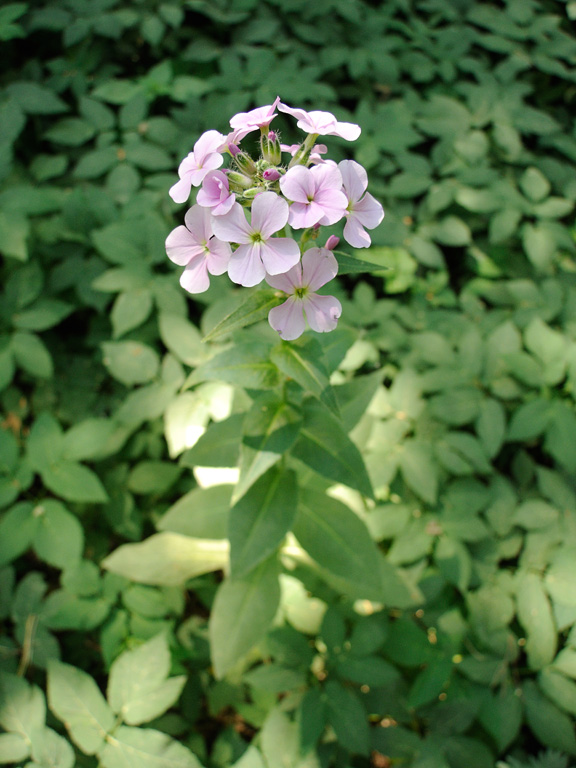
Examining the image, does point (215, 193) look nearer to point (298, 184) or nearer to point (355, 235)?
point (298, 184)

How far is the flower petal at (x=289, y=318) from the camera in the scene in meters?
1.16

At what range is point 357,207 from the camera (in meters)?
1.23

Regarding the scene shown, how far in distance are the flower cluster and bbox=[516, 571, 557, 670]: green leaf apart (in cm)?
128

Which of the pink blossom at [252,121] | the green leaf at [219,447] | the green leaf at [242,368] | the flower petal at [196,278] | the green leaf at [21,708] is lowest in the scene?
the green leaf at [21,708]

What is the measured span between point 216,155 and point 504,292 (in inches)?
77.8

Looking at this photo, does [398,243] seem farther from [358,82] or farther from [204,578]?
[204,578]

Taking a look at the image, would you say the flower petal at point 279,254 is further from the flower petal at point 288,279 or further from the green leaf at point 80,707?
the green leaf at point 80,707

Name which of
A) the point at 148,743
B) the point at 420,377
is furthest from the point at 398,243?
the point at 148,743

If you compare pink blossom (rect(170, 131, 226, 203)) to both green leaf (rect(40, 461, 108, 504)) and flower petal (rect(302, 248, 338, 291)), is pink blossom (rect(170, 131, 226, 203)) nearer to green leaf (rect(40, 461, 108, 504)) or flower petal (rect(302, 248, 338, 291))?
flower petal (rect(302, 248, 338, 291))

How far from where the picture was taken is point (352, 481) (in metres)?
1.48

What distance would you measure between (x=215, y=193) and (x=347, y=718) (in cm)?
159

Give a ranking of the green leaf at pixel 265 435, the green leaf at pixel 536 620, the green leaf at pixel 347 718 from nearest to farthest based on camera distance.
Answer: the green leaf at pixel 265 435, the green leaf at pixel 347 718, the green leaf at pixel 536 620

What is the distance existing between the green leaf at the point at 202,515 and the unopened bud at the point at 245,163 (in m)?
1.04

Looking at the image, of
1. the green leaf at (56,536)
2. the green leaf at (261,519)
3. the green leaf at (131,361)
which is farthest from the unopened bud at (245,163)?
the green leaf at (56,536)
